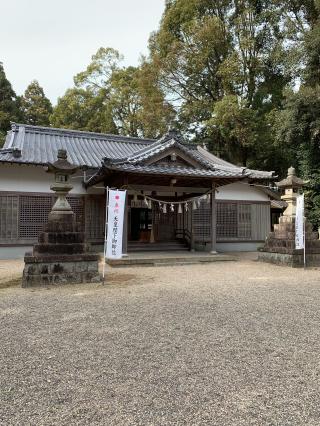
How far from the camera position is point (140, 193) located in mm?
13789

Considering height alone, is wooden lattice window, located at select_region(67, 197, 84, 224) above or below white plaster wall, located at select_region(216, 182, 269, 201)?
below

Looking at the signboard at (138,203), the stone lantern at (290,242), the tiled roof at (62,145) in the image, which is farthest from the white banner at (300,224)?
the tiled roof at (62,145)

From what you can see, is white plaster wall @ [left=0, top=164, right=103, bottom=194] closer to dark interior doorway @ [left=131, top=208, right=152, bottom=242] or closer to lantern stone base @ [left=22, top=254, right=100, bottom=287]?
dark interior doorway @ [left=131, top=208, right=152, bottom=242]

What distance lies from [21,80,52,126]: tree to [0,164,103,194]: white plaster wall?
1971 cm

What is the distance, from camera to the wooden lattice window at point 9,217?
539 inches

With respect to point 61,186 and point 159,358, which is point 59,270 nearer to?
point 61,186

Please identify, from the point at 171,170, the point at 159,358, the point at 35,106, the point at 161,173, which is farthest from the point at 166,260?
the point at 35,106

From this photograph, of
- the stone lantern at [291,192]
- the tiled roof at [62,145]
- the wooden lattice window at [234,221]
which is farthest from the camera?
the wooden lattice window at [234,221]

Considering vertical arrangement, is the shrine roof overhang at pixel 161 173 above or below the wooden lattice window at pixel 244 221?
above

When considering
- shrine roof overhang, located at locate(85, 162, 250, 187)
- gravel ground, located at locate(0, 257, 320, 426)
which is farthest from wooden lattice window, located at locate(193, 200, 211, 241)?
gravel ground, located at locate(0, 257, 320, 426)

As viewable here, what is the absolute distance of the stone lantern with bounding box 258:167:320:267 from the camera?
11.3 meters

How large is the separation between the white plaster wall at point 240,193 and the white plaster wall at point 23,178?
801 centimetres

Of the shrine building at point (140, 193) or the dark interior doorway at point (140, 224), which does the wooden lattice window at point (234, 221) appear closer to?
the shrine building at point (140, 193)

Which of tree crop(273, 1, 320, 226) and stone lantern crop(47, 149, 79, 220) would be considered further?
tree crop(273, 1, 320, 226)
